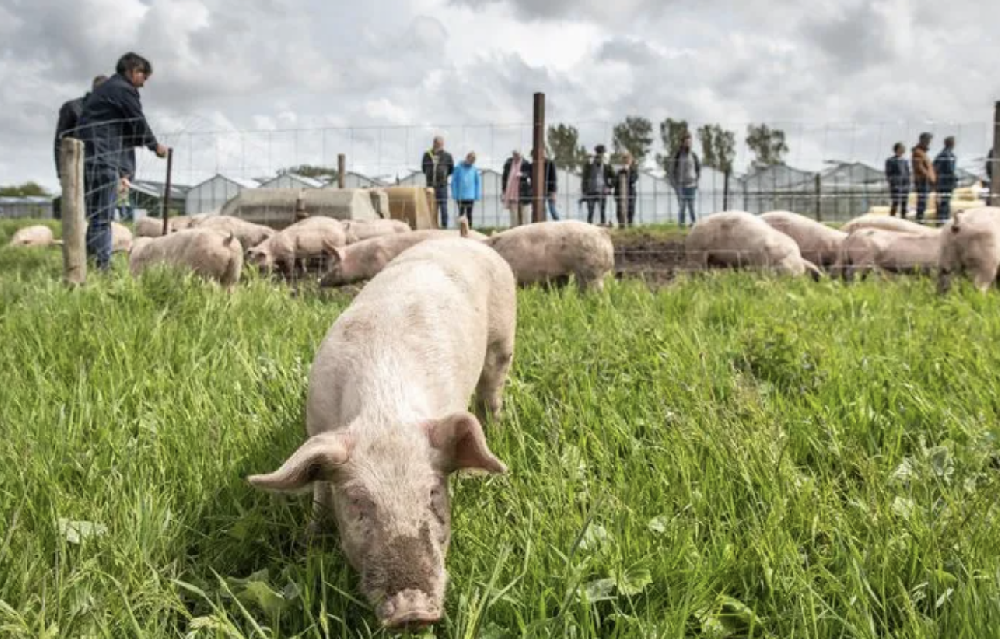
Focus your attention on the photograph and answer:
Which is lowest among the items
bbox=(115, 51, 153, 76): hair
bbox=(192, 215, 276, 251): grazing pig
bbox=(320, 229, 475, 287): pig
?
bbox=(320, 229, 475, 287): pig

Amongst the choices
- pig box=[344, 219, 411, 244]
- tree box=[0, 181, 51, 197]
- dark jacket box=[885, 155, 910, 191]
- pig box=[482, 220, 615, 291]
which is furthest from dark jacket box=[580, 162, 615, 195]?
tree box=[0, 181, 51, 197]

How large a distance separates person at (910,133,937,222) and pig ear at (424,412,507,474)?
53.0 feet

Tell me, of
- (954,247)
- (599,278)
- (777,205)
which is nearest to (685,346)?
(599,278)

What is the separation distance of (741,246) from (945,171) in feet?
28.8

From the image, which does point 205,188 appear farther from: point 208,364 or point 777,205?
point 208,364

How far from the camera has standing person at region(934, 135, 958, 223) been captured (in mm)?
16047

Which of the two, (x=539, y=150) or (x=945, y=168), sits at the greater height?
(x=945, y=168)

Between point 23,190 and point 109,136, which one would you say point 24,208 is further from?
point 109,136

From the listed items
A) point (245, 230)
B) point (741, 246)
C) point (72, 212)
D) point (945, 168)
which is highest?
point (945, 168)

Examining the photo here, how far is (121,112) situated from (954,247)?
26.4 ft

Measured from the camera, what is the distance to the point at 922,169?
52.7 ft

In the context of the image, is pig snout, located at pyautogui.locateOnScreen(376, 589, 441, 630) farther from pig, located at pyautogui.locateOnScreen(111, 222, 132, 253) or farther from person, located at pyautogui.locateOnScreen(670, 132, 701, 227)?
person, located at pyautogui.locateOnScreen(670, 132, 701, 227)

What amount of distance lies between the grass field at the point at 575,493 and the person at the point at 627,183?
40.8 ft

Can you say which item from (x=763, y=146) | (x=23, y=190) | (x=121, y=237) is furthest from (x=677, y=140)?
(x=23, y=190)
